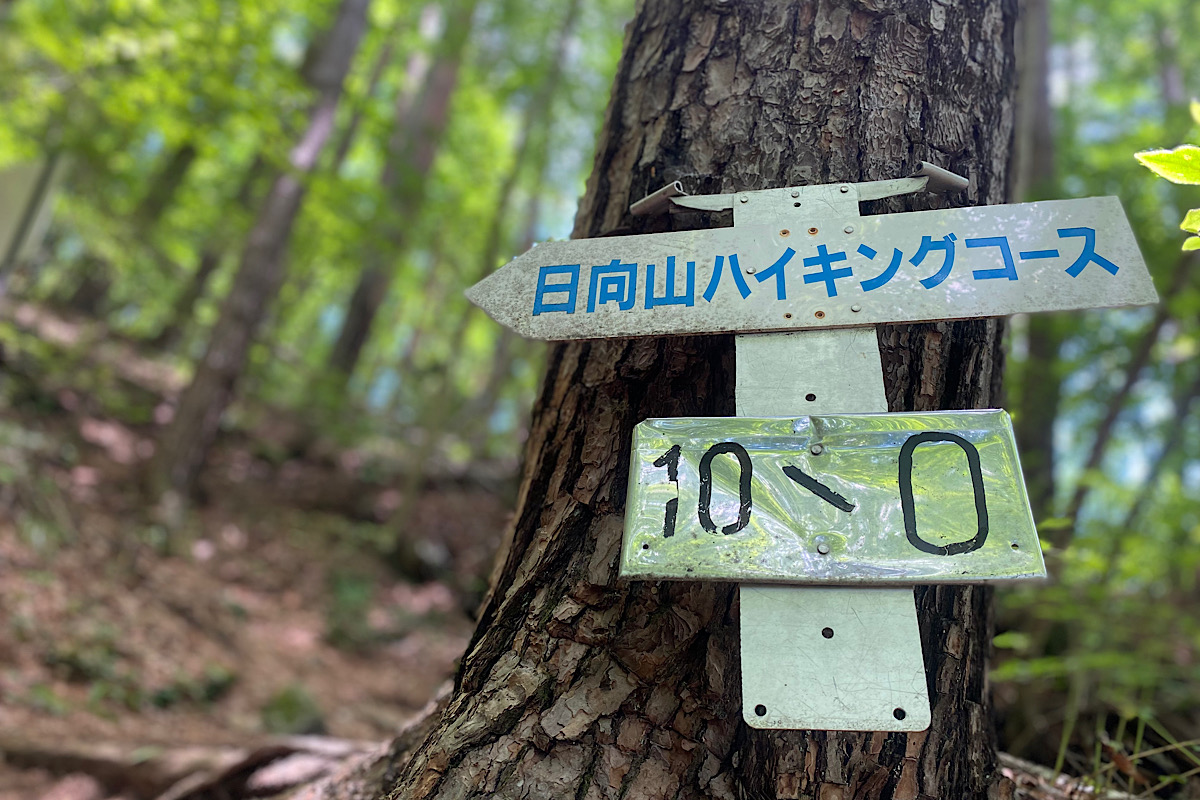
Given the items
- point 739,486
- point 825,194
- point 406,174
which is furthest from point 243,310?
point 739,486

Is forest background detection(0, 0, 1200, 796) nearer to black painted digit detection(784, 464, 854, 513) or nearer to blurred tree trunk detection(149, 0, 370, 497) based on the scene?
blurred tree trunk detection(149, 0, 370, 497)

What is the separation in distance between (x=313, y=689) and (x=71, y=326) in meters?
6.74

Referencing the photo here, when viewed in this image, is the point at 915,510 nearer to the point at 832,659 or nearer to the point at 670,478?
the point at 832,659

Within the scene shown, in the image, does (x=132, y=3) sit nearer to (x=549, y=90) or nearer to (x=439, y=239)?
(x=439, y=239)

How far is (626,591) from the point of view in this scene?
4.09 ft

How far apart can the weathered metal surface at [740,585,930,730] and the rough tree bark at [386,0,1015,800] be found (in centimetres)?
12

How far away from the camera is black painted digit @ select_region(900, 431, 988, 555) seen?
1.02 m

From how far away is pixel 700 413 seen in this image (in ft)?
4.40

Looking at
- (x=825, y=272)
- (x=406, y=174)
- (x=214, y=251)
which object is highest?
(x=406, y=174)

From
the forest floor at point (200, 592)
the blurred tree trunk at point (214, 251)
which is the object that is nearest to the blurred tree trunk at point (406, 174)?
the blurred tree trunk at point (214, 251)

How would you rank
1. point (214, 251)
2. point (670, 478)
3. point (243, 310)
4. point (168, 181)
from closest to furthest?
1. point (670, 478)
2. point (243, 310)
3. point (214, 251)
4. point (168, 181)

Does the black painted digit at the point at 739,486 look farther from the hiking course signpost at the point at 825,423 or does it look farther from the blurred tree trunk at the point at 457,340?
the blurred tree trunk at the point at 457,340

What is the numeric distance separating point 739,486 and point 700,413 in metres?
0.27

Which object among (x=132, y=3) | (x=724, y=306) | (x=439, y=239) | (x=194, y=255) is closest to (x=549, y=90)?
(x=439, y=239)
